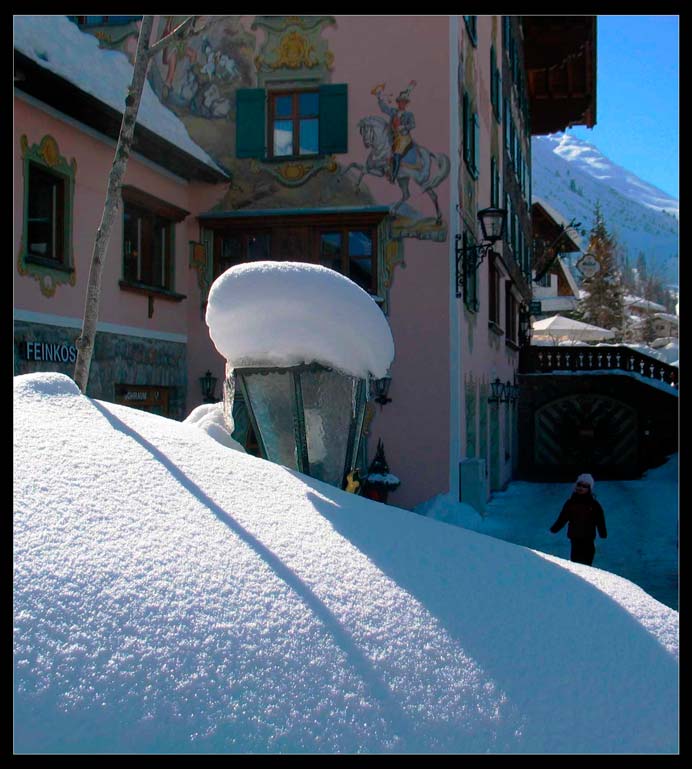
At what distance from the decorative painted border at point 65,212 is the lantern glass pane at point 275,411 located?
5.94 metres

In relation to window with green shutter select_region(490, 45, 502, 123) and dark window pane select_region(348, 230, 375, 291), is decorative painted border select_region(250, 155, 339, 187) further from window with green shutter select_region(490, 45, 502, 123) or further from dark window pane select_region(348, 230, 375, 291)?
window with green shutter select_region(490, 45, 502, 123)

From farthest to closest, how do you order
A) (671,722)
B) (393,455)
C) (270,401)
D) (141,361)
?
(393,455) → (141,361) → (270,401) → (671,722)

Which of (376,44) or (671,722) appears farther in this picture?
(376,44)

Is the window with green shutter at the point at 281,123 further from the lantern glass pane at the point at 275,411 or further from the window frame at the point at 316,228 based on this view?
the lantern glass pane at the point at 275,411

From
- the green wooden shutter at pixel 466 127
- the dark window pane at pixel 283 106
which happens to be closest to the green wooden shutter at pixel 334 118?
the dark window pane at pixel 283 106

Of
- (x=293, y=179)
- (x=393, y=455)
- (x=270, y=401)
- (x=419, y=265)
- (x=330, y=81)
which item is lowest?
(x=393, y=455)

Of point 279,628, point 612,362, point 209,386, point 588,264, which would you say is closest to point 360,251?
point 209,386

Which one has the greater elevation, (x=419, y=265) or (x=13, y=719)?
(x=419, y=265)

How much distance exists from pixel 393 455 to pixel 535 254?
22790 mm

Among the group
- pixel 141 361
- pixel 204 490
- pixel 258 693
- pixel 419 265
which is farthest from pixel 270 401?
pixel 419 265

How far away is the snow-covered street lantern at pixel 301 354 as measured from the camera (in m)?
4.08

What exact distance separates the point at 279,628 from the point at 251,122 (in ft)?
40.0

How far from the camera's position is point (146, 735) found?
2094 mm

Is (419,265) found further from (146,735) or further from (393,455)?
(146,735)
